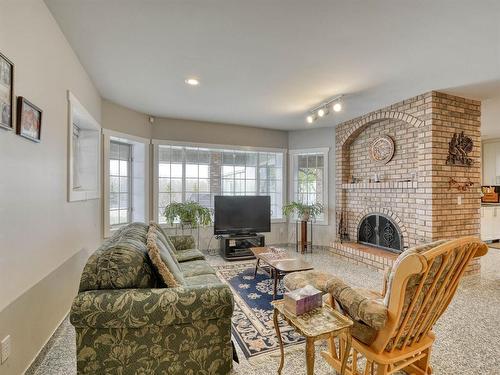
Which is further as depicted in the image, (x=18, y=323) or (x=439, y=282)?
(x=18, y=323)

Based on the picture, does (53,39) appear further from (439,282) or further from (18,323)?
(439,282)

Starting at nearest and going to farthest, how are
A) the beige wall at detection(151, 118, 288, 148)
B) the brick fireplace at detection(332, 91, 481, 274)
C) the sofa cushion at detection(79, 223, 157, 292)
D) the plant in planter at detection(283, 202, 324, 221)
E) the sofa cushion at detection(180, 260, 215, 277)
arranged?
1. the sofa cushion at detection(79, 223, 157, 292)
2. the sofa cushion at detection(180, 260, 215, 277)
3. the brick fireplace at detection(332, 91, 481, 274)
4. the beige wall at detection(151, 118, 288, 148)
5. the plant in planter at detection(283, 202, 324, 221)

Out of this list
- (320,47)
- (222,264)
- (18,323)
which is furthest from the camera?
(222,264)

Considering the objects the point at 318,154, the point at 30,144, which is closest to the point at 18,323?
the point at 30,144

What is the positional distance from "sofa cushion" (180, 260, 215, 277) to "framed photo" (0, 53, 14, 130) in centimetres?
183

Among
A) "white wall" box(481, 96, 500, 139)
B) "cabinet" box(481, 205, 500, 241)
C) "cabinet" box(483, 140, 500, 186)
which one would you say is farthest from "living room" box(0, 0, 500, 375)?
"cabinet" box(483, 140, 500, 186)

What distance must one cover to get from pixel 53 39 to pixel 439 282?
3.28 meters

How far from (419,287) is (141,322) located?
155cm

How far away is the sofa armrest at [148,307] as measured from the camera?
1.43 meters

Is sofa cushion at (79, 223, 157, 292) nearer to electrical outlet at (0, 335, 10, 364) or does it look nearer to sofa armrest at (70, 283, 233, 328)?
sofa armrest at (70, 283, 233, 328)

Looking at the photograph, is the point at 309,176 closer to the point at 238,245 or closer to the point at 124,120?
the point at 238,245

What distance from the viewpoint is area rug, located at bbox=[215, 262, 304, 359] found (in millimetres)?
2121

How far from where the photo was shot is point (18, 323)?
165cm

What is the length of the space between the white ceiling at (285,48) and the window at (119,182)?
0.93 metres
